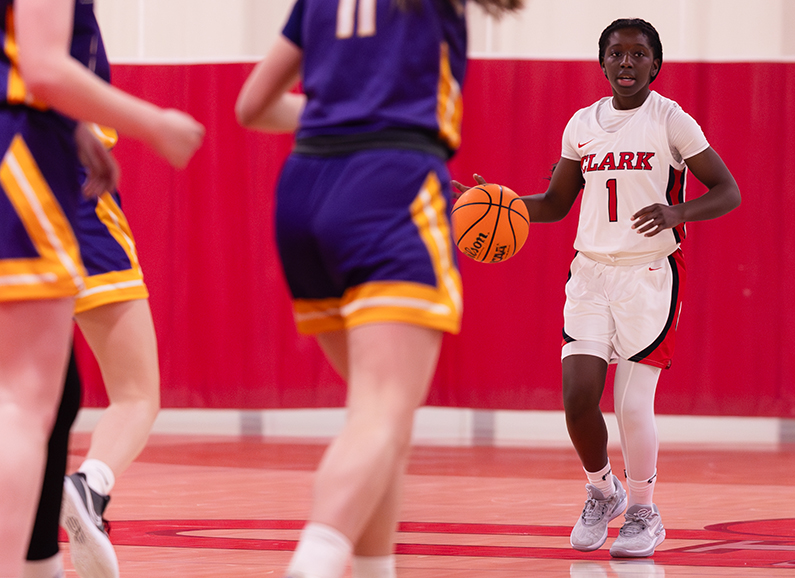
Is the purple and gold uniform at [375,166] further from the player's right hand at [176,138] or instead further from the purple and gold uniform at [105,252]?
the purple and gold uniform at [105,252]

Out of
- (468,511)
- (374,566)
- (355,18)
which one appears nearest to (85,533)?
(374,566)

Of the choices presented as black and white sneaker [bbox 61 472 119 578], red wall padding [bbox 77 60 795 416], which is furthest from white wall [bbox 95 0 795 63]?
black and white sneaker [bbox 61 472 119 578]

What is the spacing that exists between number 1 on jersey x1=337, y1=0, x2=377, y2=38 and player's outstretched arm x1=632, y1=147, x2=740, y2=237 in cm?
191

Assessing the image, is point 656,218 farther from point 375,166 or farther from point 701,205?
point 375,166

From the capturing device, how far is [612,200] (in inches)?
153

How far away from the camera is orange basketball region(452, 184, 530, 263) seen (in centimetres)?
392

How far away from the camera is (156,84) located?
7.66 m

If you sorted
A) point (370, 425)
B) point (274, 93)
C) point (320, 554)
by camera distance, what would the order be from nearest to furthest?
point (320, 554)
point (370, 425)
point (274, 93)

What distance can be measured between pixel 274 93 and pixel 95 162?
1.23ft

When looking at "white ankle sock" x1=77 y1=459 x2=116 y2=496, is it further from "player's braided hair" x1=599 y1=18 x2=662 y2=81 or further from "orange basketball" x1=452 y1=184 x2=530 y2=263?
"player's braided hair" x1=599 y1=18 x2=662 y2=81

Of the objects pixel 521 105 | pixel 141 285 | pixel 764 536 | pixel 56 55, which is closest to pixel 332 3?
pixel 56 55

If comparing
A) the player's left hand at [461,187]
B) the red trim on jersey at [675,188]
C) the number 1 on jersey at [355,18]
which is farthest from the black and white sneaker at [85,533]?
the red trim on jersey at [675,188]

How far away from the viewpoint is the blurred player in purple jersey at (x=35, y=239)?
177cm

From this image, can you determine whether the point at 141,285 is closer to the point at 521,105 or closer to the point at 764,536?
the point at 764,536
